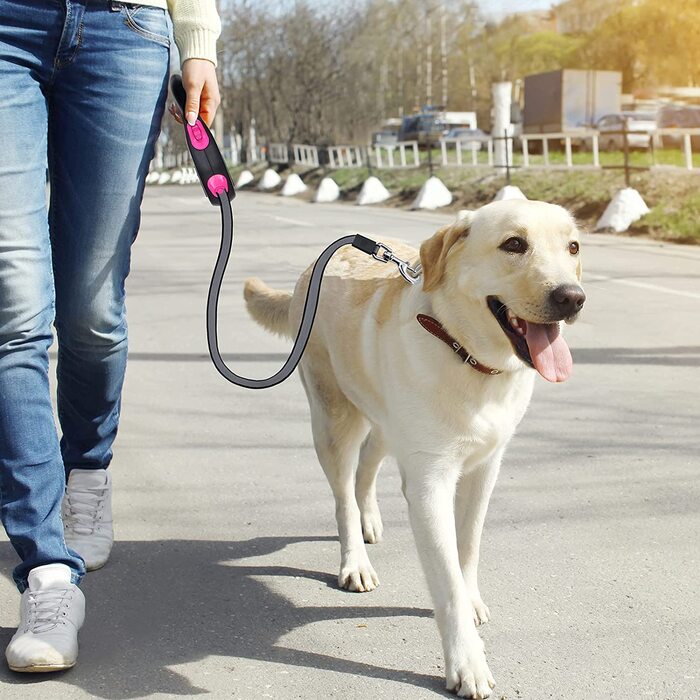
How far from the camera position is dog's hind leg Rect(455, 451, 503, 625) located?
9.66 ft

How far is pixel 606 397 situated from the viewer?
5.63 meters

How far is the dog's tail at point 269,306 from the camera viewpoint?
3811 millimetres

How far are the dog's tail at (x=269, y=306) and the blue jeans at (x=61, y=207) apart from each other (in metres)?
0.73

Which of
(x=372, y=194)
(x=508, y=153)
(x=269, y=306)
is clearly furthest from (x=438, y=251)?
(x=372, y=194)

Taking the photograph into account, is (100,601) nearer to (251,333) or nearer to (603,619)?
(603,619)

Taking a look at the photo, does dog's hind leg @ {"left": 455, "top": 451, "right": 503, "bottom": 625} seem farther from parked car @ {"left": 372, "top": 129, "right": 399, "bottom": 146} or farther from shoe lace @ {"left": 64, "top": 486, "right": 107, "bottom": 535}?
parked car @ {"left": 372, "top": 129, "right": 399, "bottom": 146}

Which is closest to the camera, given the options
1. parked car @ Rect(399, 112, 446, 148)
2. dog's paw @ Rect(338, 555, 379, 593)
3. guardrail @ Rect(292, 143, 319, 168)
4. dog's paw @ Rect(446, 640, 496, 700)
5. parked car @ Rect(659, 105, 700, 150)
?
dog's paw @ Rect(446, 640, 496, 700)

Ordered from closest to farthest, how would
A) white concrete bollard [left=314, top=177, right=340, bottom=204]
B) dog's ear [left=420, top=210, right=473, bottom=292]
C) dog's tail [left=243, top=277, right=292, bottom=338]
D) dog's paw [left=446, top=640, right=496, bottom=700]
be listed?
dog's paw [left=446, top=640, right=496, bottom=700] < dog's ear [left=420, top=210, right=473, bottom=292] < dog's tail [left=243, top=277, right=292, bottom=338] < white concrete bollard [left=314, top=177, right=340, bottom=204]

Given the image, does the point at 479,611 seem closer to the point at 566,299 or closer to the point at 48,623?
the point at 566,299

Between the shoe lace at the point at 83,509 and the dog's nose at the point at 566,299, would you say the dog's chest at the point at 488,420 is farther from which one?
the shoe lace at the point at 83,509

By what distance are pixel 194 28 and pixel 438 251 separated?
101 centimetres

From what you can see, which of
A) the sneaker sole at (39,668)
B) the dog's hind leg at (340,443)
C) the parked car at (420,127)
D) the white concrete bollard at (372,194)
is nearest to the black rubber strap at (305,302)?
the dog's hind leg at (340,443)

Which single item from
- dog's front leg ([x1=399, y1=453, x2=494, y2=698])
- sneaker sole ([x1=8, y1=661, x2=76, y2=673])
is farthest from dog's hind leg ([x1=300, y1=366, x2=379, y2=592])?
sneaker sole ([x1=8, y1=661, x2=76, y2=673])

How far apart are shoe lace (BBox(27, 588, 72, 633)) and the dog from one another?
3.09ft
